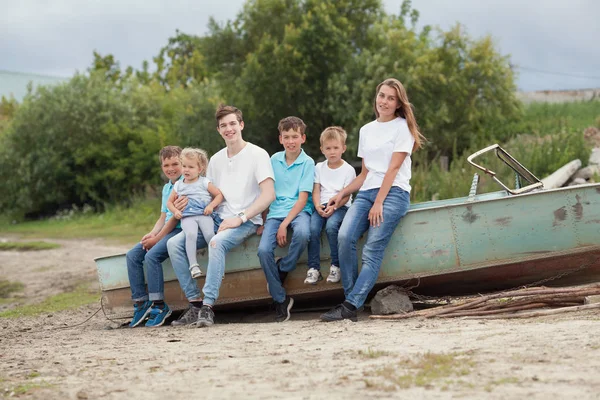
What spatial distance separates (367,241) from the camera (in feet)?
21.6

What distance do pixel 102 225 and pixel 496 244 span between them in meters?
20.7

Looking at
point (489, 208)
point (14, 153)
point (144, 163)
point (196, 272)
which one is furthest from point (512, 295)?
point (14, 153)

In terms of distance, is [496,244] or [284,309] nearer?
[496,244]

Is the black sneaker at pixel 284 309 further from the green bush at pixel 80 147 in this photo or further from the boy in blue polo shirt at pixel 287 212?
the green bush at pixel 80 147

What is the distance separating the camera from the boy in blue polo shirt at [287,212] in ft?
22.3

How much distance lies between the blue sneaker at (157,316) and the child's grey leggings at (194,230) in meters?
0.71

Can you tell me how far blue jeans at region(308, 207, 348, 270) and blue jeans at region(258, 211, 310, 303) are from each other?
2.8 inches

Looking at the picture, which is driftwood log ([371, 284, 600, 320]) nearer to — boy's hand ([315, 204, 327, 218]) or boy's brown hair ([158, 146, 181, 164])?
boy's hand ([315, 204, 327, 218])

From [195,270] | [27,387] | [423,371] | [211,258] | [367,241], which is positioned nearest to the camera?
[423,371]

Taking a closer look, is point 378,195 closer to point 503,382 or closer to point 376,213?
point 376,213

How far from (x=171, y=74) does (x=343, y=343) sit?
1595 inches

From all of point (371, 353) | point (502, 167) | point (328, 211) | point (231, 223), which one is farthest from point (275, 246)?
point (502, 167)

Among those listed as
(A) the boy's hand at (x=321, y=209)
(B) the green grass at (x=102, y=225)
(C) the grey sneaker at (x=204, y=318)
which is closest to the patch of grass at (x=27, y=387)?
(C) the grey sneaker at (x=204, y=318)

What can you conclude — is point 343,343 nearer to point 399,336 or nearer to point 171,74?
point 399,336
